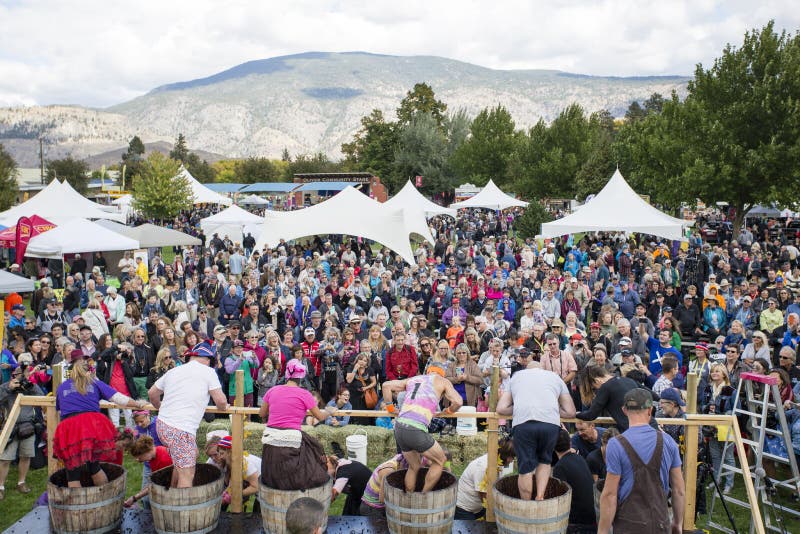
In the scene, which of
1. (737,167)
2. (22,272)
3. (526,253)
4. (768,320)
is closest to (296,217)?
(526,253)

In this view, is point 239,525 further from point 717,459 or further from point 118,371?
point 717,459

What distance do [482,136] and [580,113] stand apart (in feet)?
35.0

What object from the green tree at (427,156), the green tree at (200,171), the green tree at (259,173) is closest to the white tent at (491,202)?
the green tree at (427,156)

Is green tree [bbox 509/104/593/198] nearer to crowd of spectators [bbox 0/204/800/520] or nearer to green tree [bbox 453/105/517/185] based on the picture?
green tree [bbox 453/105/517/185]

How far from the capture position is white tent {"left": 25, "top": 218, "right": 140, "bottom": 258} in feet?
52.3

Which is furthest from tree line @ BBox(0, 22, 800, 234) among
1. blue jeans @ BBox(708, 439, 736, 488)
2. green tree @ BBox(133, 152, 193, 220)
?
blue jeans @ BBox(708, 439, 736, 488)

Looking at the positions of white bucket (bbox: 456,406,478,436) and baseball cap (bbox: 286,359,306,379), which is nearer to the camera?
baseball cap (bbox: 286,359,306,379)

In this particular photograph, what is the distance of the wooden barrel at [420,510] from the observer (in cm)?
471

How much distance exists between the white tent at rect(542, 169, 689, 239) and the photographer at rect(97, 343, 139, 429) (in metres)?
12.8

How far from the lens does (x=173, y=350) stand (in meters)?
9.27

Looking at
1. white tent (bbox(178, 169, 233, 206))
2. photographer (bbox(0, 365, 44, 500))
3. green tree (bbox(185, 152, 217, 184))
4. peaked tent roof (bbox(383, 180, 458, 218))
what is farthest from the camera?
green tree (bbox(185, 152, 217, 184))

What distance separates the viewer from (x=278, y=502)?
15.8ft

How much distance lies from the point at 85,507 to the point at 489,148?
53.5 m

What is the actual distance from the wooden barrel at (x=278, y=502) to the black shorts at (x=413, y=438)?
0.71 meters
